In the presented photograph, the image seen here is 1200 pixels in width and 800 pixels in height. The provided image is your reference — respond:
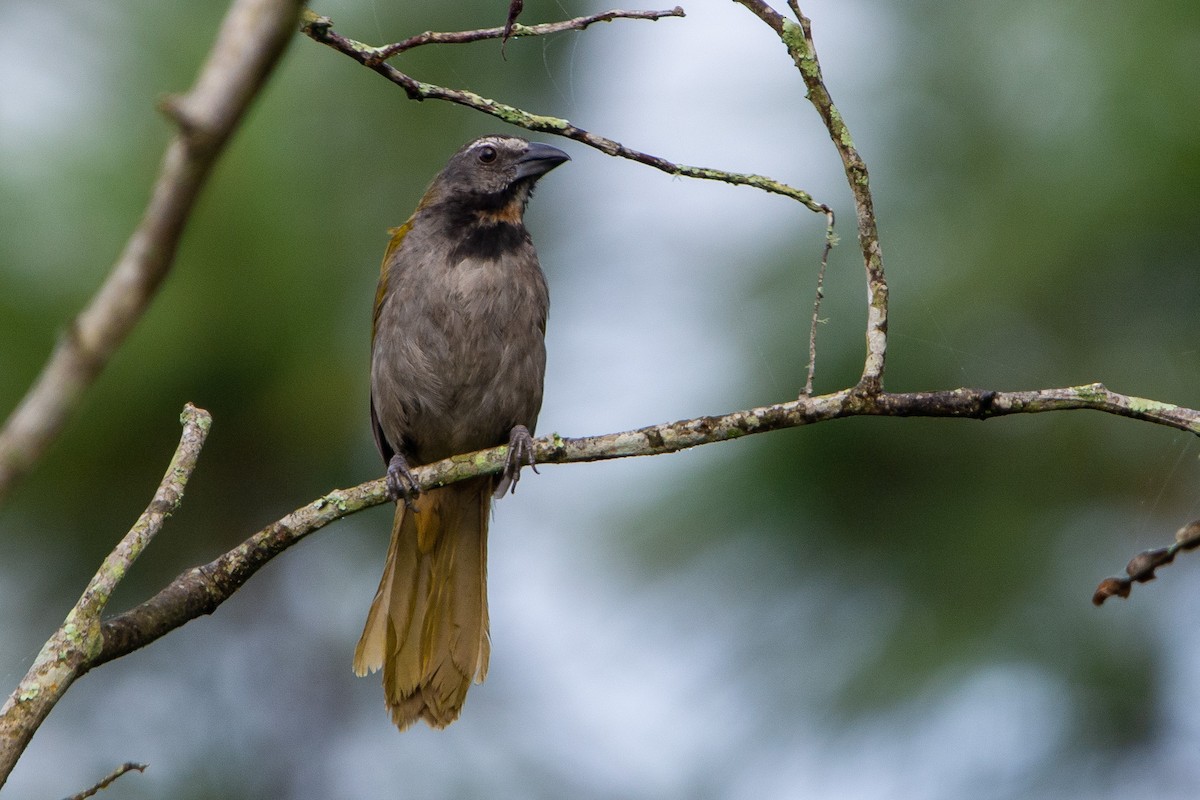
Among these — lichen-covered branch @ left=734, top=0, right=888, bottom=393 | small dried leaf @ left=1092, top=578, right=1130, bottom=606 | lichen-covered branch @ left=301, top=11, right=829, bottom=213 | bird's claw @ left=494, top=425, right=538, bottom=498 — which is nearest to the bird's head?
bird's claw @ left=494, top=425, right=538, bottom=498

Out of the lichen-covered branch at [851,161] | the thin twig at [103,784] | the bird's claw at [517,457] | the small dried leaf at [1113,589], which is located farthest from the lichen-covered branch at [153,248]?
the bird's claw at [517,457]

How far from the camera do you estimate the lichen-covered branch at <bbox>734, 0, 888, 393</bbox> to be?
2.34 metres

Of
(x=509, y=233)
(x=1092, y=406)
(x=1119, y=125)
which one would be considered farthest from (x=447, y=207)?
(x=1092, y=406)

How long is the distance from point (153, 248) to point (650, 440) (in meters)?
1.95

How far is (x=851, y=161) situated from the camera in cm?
235

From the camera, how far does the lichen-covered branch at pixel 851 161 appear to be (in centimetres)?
234

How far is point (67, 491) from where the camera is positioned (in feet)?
11.9

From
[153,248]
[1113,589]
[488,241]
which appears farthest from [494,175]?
[153,248]

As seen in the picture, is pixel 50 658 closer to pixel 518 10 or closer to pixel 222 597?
pixel 222 597

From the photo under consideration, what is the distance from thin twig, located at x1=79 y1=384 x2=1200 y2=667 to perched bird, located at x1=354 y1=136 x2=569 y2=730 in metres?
1.20

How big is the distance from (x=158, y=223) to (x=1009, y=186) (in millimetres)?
3202

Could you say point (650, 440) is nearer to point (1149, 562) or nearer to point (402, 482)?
point (402, 482)

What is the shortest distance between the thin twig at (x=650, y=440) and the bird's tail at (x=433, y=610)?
1.05 metres

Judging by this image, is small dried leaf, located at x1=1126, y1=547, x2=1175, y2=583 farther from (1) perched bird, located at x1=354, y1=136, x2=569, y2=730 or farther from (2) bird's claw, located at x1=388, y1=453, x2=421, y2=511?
(1) perched bird, located at x1=354, y1=136, x2=569, y2=730
